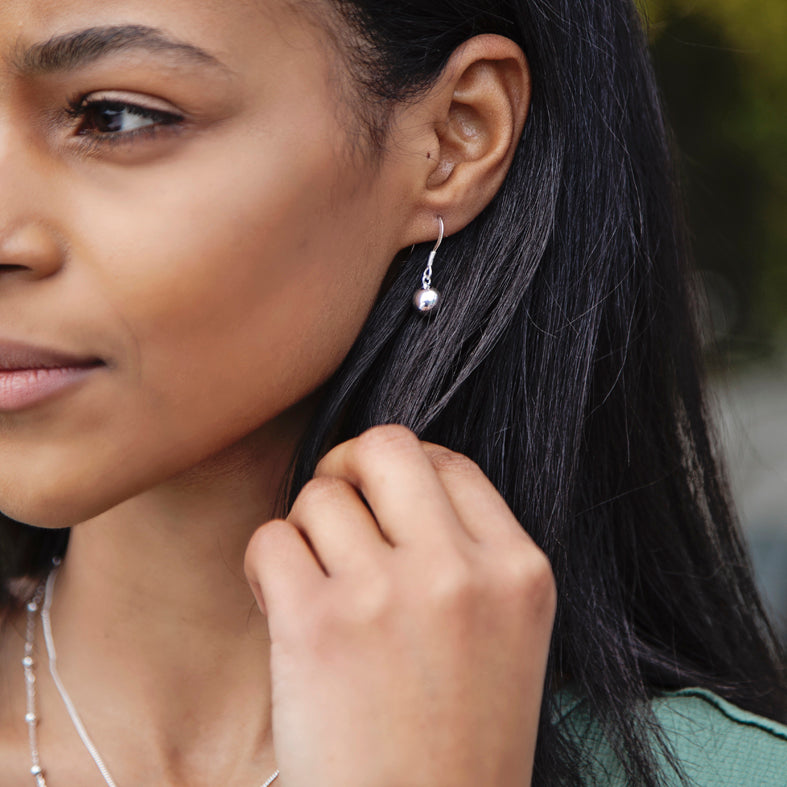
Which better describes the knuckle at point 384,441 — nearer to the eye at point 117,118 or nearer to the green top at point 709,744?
the eye at point 117,118

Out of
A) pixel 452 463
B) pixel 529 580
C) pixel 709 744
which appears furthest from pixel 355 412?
pixel 709 744

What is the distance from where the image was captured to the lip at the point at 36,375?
159 cm

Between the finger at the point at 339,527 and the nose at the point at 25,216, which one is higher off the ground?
the nose at the point at 25,216

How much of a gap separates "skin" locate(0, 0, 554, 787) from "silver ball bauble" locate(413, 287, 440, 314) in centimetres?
9

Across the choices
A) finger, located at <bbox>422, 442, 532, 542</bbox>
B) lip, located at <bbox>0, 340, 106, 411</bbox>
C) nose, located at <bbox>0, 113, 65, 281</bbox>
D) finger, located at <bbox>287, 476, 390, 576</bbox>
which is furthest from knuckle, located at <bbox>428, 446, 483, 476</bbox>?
nose, located at <bbox>0, 113, 65, 281</bbox>

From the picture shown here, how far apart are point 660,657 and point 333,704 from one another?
3.44ft

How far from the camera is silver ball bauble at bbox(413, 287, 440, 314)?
6.47ft

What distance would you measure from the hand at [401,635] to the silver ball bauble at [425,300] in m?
0.45

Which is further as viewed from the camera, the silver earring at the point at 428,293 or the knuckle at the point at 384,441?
the silver earring at the point at 428,293

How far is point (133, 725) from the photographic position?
2062 millimetres

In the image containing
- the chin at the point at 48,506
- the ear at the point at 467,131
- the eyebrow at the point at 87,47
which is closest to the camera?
the eyebrow at the point at 87,47

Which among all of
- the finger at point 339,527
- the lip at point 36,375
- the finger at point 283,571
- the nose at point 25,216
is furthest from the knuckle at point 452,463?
the nose at point 25,216

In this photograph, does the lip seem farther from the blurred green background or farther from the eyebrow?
the blurred green background

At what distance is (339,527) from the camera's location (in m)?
1.54
